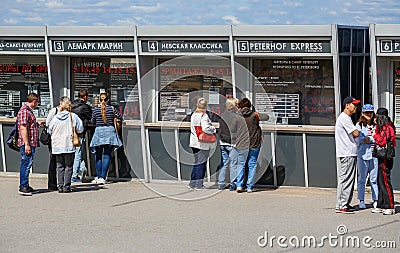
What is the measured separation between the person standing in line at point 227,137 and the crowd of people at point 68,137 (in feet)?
6.84

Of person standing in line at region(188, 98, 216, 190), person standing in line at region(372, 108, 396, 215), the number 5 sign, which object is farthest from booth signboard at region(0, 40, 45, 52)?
person standing in line at region(372, 108, 396, 215)

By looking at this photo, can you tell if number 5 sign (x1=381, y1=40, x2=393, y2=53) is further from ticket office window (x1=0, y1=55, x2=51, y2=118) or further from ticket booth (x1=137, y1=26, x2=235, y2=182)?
ticket office window (x1=0, y1=55, x2=51, y2=118)

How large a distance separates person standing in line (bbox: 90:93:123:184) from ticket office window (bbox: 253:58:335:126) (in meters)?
2.71

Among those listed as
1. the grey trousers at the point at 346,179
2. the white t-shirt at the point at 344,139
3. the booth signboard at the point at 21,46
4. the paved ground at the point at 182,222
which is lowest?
the paved ground at the point at 182,222

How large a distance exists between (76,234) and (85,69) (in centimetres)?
647

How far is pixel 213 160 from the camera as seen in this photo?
15070 mm

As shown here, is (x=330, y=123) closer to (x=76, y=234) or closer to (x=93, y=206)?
(x=93, y=206)

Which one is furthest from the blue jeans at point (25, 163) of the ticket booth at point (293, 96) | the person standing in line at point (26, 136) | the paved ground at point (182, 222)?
the ticket booth at point (293, 96)

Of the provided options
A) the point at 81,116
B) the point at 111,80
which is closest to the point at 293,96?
the point at 111,80

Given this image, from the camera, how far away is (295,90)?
48.3 ft

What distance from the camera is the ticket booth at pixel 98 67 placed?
50.2ft

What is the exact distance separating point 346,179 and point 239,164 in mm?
2663

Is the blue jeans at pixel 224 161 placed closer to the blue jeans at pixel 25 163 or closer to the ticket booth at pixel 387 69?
the ticket booth at pixel 387 69

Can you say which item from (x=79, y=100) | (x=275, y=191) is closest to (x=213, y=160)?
(x=275, y=191)
